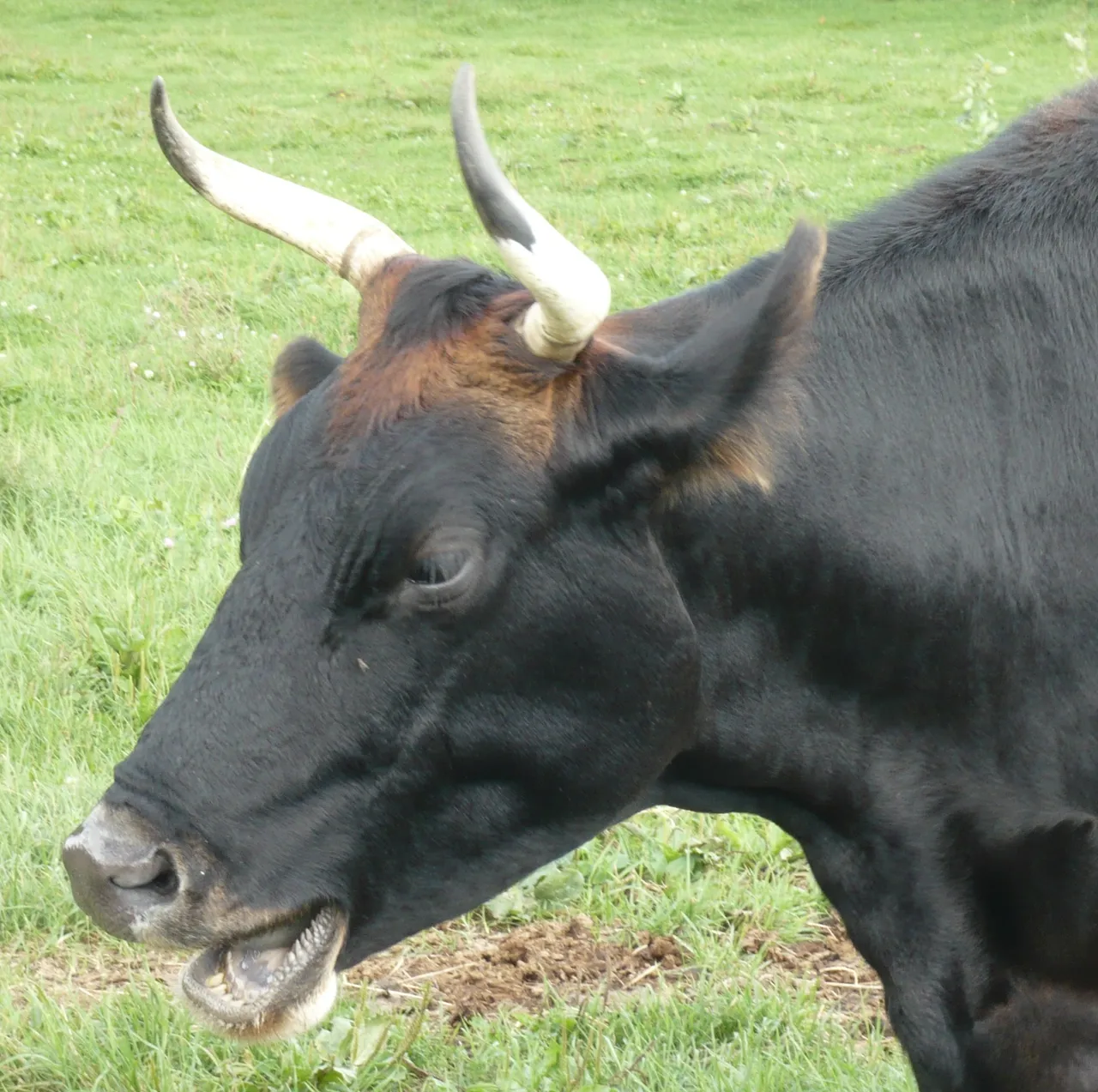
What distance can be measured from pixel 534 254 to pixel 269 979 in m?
1.25

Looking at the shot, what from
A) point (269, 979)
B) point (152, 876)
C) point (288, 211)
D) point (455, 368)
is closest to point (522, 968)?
point (269, 979)

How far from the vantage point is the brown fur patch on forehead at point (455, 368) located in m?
2.47

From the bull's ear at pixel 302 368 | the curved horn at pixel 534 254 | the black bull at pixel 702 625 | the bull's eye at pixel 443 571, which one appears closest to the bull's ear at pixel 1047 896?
the black bull at pixel 702 625

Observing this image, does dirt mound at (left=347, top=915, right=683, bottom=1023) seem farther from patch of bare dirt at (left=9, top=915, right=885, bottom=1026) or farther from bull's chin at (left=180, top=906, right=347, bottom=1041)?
bull's chin at (left=180, top=906, right=347, bottom=1041)

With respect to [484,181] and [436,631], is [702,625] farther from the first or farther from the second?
[484,181]

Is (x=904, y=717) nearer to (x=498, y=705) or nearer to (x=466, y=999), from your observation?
(x=498, y=705)

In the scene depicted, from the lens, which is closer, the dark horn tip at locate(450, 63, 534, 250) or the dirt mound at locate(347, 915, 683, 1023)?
the dark horn tip at locate(450, 63, 534, 250)

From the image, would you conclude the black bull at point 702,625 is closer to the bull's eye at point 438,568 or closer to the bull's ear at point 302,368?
the bull's eye at point 438,568

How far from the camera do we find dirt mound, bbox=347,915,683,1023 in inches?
144

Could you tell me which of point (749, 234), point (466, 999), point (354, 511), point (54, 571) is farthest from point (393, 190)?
point (354, 511)

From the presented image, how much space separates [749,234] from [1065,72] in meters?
9.22

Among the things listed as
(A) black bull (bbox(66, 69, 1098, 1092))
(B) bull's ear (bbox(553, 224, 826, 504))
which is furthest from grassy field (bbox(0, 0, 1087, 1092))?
(B) bull's ear (bbox(553, 224, 826, 504))

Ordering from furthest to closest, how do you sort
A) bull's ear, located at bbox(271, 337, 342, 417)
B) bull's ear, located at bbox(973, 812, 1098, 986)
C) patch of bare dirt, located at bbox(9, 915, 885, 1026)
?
1. patch of bare dirt, located at bbox(9, 915, 885, 1026)
2. bull's ear, located at bbox(271, 337, 342, 417)
3. bull's ear, located at bbox(973, 812, 1098, 986)

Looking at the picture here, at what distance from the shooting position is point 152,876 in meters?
2.36
